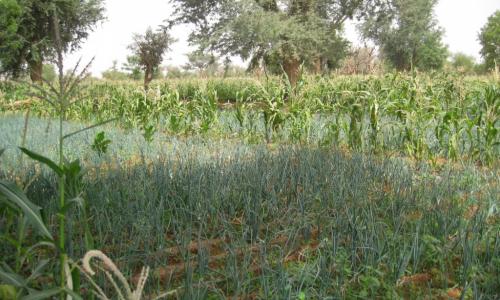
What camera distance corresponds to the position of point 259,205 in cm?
294

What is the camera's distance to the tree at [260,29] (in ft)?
61.9

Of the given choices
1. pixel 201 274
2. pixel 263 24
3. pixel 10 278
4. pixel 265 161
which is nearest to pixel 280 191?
pixel 265 161

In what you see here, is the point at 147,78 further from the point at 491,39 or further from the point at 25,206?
the point at 491,39

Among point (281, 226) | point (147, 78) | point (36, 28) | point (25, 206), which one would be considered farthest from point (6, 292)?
point (36, 28)

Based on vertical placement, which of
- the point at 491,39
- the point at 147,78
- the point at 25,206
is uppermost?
the point at 491,39

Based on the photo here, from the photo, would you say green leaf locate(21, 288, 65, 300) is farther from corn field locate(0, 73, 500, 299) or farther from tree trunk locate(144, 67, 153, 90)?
tree trunk locate(144, 67, 153, 90)

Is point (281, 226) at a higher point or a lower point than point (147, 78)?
lower

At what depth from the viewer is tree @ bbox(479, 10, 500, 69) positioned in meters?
46.7

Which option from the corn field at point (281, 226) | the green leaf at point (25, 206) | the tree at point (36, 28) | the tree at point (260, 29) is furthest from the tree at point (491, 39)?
the green leaf at point (25, 206)

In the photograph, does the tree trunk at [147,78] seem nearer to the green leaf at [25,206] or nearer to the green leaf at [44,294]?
the green leaf at [25,206]

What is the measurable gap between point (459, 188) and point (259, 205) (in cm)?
210

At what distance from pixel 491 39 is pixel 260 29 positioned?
39.6 m

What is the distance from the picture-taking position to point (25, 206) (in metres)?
1.38

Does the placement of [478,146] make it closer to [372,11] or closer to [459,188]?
[459,188]
